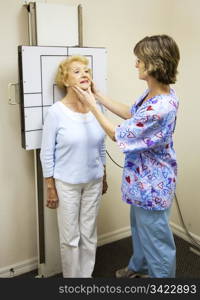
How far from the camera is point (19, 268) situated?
7.76 ft

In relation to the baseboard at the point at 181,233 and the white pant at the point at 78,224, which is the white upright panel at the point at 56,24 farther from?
the baseboard at the point at 181,233

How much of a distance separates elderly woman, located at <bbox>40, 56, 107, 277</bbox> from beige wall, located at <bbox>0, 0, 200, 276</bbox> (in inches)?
12.7

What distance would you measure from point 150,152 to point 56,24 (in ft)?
3.00

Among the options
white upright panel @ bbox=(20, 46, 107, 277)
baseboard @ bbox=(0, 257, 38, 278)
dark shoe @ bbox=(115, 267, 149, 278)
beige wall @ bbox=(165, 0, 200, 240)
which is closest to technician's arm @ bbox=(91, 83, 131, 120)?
white upright panel @ bbox=(20, 46, 107, 277)

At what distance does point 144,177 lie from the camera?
186cm

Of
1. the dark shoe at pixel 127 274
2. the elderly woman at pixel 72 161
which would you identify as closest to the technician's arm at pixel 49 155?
the elderly woman at pixel 72 161

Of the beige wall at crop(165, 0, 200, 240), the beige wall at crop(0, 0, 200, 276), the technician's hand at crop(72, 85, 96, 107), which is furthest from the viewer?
the beige wall at crop(165, 0, 200, 240)

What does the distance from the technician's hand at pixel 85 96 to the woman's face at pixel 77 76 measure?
3 cm

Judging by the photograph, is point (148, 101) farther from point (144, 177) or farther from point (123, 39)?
point (123, 39)

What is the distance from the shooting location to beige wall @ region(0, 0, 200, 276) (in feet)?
6.86

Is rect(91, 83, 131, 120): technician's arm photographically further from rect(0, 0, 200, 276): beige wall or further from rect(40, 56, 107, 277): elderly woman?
rect(0, 0, 200, 276): beige wall

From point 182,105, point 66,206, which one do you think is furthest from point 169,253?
point 182,105

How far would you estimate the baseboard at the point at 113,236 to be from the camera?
9.01 feet

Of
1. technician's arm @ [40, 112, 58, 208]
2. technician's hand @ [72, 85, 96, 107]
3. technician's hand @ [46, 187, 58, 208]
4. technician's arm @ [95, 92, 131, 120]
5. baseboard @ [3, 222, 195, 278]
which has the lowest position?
baseboard @ [3, 222, 195, 278]
